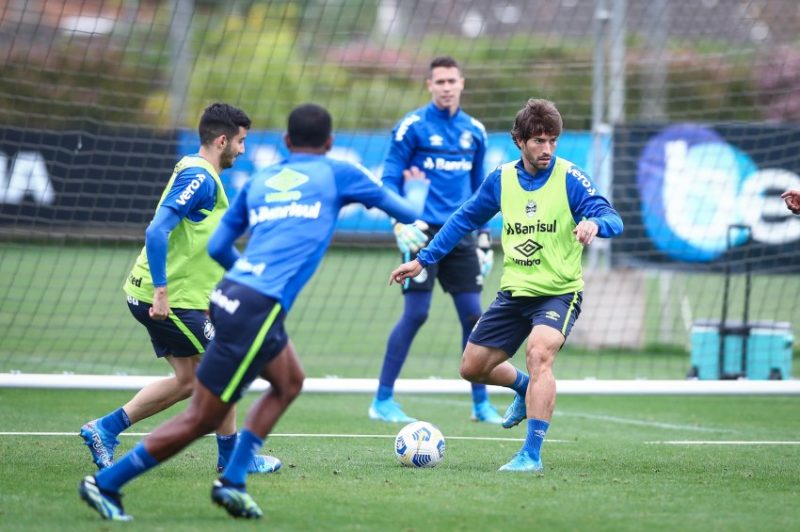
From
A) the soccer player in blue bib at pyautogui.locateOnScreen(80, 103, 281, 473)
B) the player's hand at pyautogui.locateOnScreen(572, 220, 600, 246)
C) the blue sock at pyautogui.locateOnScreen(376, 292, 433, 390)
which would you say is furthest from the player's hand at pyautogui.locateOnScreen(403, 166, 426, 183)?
the player's hand at pyautogui.locateOnScreen(572, 220, 600, 246)

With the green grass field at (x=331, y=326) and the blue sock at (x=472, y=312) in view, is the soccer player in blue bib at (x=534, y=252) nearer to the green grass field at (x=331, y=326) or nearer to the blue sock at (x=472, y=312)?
the blue sock at (x=472, y=312)

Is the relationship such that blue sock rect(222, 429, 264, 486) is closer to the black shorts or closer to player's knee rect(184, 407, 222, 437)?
player's knee rect(184, 407, 222, 437)

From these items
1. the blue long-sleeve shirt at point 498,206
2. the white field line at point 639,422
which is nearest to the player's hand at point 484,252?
the white field line at point 639,422

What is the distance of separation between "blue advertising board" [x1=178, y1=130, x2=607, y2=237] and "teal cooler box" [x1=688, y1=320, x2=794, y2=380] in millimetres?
6146

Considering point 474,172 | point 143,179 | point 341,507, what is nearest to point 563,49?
point 143,179

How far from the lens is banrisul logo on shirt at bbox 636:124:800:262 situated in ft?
47.3

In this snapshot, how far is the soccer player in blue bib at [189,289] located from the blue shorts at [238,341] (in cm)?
122

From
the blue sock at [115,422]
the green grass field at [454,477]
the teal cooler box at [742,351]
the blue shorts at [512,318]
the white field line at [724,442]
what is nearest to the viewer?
the green grass field at [454,477]

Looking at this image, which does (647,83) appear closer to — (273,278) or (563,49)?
(563,49)

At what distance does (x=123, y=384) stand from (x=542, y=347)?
4162 millimetres

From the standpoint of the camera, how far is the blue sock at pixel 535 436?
6.78 meters

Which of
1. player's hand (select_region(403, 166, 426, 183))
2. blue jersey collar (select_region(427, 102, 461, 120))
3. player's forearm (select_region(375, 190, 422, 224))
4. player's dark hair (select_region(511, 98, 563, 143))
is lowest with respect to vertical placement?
player's forearm (select_region(375, 190, 422, 224))

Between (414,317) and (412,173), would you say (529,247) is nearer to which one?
(412,173)

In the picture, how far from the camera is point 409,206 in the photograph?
18.4 ft
